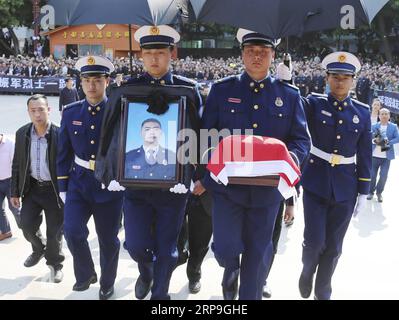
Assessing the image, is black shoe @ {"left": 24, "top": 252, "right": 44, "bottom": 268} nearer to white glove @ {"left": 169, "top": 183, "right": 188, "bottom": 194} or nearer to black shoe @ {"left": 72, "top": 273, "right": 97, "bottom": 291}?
black shoe @ {"left": 72, "top": 273, "right": 97, "bottom": 291}

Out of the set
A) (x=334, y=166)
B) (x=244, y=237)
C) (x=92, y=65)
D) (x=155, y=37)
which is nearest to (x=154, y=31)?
(x=155, y=37)

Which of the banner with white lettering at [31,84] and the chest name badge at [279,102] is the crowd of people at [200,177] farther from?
the banner with white lettering at [31,84]

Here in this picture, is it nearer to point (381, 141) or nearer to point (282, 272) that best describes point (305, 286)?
point (282, 272)

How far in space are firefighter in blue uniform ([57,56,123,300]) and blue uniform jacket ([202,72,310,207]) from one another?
42.5 inches

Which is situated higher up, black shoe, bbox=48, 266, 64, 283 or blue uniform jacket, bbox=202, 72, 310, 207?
blue uniform jacket, bbox=202, 72, 310, 207

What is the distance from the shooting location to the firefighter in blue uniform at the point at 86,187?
14.6 feet

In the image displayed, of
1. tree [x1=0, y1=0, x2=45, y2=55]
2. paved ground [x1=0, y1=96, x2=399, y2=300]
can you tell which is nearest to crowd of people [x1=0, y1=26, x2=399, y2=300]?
paved ground [x1=0, y1=96, x2=399, y2=300]

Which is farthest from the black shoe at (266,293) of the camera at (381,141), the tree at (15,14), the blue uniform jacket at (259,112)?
the tree at (15,14)

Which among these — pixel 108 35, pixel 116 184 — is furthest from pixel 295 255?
pixel 108 35

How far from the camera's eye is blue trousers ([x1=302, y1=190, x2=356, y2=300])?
4.43m

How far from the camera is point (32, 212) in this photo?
17.3 feet

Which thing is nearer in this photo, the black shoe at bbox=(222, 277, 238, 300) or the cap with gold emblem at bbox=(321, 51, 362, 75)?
the black shoe at bbox=(222, 277, 238, 300)

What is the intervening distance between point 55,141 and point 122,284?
5.19 feet

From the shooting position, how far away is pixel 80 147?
14.8ft
